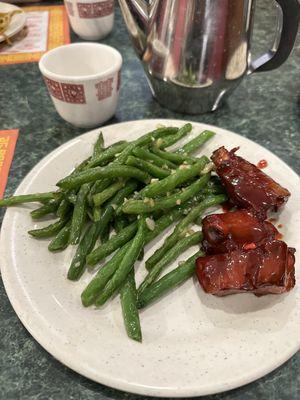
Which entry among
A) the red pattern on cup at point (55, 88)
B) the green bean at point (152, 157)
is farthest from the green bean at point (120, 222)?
the red pattern on cup at point (55, 88)

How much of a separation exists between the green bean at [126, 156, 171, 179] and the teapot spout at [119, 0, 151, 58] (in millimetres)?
609

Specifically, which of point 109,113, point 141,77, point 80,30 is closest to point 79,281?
point 109,113

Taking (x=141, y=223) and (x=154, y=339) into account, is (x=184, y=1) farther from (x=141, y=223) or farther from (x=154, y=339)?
(x=154, y=339)

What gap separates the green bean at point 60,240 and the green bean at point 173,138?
458 millimetres

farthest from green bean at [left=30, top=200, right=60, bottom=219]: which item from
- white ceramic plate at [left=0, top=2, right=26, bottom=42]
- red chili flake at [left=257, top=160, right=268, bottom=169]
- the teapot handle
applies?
white ceramic plate at [left=0, top=2, right=26, bottom=42]

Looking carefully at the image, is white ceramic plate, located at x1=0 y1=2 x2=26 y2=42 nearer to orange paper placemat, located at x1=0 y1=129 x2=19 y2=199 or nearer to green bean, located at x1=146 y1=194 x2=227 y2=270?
orange paper placemat, located at x1=0 y1=129 x2=19 y2=199

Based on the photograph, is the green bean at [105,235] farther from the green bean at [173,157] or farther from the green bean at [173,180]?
the green bean at [173,157]

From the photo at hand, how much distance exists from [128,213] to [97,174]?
0.15m

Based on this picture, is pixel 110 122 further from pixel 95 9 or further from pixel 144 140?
pixel 95 9

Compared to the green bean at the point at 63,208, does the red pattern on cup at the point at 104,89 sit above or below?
above

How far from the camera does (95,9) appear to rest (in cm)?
232

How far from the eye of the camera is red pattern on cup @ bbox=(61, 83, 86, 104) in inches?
63.8

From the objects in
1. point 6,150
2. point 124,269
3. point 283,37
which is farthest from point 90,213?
point 283,37

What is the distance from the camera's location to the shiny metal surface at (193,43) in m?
1.54
